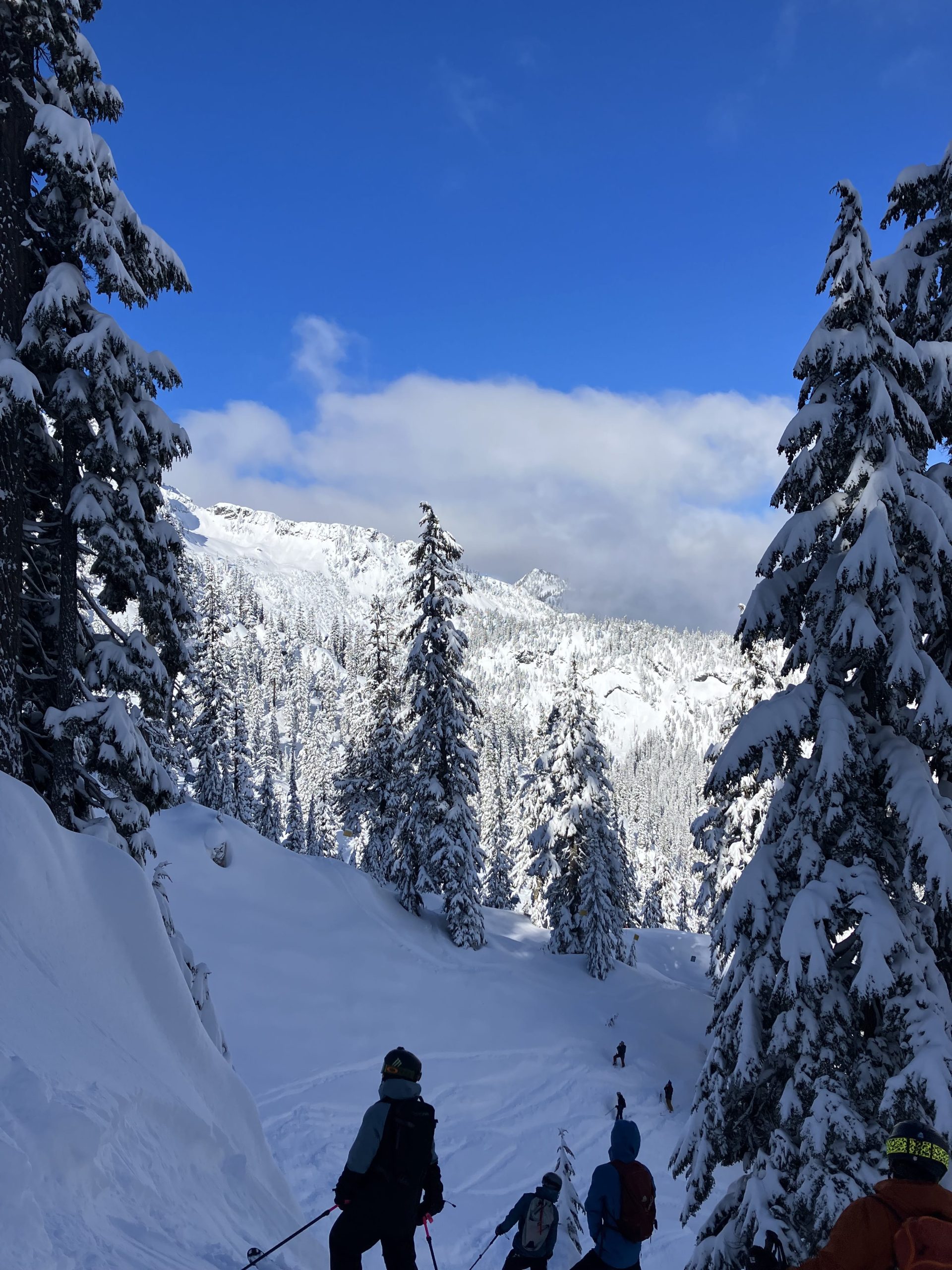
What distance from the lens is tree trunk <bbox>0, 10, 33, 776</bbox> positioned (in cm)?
755

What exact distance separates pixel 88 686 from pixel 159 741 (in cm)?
1966

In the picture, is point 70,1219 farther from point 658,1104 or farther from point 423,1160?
point 658,1104

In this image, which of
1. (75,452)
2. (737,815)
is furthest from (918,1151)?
(737,815)

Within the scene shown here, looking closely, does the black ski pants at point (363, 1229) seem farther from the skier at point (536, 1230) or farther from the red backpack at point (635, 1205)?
the skier at point (536, 1230)

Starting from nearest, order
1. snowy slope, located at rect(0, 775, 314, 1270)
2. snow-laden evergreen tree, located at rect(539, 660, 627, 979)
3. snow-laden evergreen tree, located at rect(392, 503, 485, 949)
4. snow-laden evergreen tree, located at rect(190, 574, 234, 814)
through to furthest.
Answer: snowy slope, located at rect(0, 775, 314, 1270)
snow-laden evergreen tree, located at rect(392, 503, 485, 949)
snow-laden evergreen tree, located at rect(539, 660, 627, 979)
snow-laden evergreen tree, located at rect(190, 574, 234, 814)

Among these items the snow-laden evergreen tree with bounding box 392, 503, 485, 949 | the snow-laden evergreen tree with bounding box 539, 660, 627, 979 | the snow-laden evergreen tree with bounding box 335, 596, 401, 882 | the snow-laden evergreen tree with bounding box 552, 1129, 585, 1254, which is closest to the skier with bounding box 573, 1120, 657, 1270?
the snow-laden evergreen tree with bounding box 552, 1129, 585, 1254

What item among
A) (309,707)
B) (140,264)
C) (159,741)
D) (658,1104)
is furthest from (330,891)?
(309,707)

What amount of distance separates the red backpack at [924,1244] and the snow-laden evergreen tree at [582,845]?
27347 millimetres

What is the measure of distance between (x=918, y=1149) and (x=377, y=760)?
30142mm

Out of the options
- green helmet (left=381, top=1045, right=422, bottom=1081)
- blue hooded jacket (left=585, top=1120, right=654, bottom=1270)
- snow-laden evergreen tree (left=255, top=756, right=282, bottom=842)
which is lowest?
snow-laden evergreen tree (left=255, top=756, right=282, bottom=842)

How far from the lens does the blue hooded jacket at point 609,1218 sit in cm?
532

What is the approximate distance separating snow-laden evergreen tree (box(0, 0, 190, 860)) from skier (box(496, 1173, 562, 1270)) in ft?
19.0

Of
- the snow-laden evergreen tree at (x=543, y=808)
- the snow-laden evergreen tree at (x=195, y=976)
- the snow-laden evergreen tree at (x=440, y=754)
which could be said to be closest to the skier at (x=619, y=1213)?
the snow-laden evergreen tree at (x=195, y=976)

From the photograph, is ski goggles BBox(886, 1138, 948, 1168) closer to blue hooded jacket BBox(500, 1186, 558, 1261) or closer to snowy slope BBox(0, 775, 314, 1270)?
snowy slope BBox(0, 775, 314, 1270)
